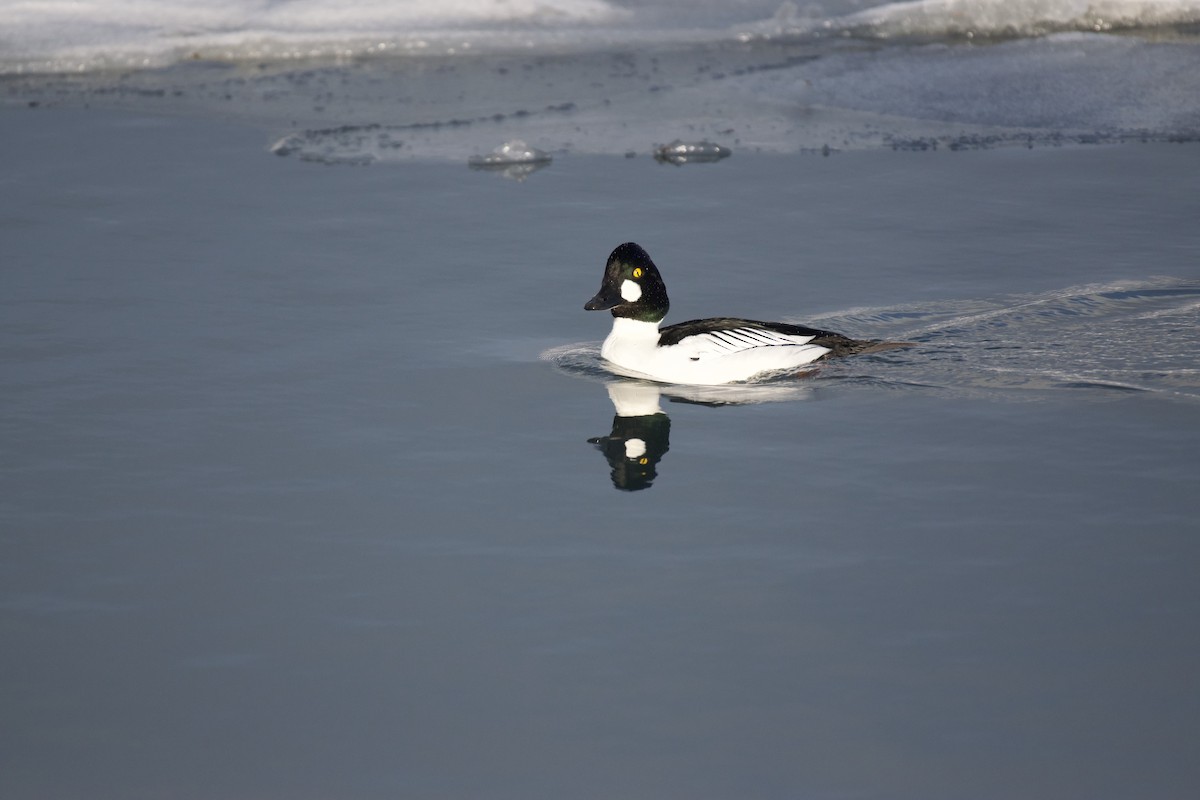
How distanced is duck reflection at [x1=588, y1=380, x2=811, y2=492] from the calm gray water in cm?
5

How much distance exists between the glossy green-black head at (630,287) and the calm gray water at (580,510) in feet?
1.36

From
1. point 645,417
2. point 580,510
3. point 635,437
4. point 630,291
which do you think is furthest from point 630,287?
point 580,510

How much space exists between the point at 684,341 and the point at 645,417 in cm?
59

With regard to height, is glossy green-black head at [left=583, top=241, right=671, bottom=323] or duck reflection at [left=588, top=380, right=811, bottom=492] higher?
glossy green-black head at [left=583, top=241, right=671, bottom=323]

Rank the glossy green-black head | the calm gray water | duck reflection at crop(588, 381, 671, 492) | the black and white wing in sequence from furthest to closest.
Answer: the glossy green-black head → the black and white wing → duck reflection at crop(588, 381, 671, 492) → the calm gray water

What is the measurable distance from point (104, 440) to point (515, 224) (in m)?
4.39

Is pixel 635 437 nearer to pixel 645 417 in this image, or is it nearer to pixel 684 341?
pixel 645 417

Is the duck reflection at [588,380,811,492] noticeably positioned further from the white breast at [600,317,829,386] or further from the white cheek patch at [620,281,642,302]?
the white cheek patch at [620,281,642,302]

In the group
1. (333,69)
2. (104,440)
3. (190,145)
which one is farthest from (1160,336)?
(333,69)

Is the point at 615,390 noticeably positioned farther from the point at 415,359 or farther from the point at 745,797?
the point at 745,797

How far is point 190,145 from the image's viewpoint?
12367 mm

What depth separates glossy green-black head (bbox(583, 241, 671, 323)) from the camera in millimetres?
7930

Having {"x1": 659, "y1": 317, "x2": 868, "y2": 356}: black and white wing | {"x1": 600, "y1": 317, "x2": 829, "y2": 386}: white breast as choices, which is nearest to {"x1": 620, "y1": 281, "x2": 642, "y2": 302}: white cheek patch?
{"x1": 600, "y1": 317, "x2": 829, "y2": 386}: white breast

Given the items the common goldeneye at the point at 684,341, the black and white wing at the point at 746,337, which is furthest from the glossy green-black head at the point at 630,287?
the black and white wing at the point at 746,337
